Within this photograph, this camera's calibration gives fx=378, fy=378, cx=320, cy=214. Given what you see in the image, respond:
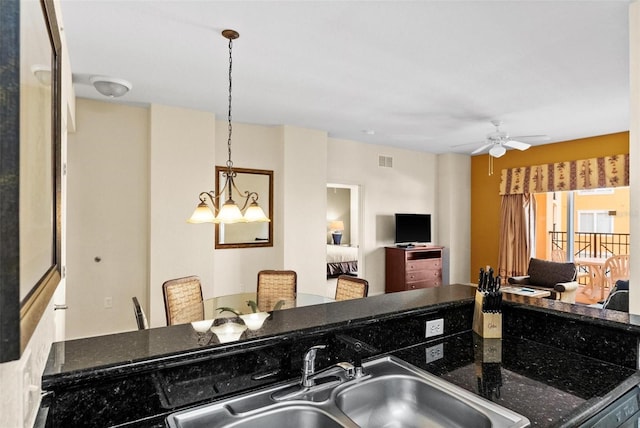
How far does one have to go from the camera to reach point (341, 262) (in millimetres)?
6789

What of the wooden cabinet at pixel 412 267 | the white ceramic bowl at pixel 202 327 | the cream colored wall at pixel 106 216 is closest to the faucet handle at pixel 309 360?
the white ceramic bowl at pixel 202 327

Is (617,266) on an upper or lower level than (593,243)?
lower

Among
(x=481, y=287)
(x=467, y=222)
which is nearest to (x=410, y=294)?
(x=481, y=287)

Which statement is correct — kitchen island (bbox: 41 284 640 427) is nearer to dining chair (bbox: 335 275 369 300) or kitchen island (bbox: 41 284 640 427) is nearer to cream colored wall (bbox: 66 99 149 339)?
dining chair (bbox: 335 275 369 300)

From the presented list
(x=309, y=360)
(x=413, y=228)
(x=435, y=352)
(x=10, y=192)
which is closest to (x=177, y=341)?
(x=309, y=360)

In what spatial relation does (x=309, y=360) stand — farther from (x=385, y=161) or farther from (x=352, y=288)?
(x=385, y=161)

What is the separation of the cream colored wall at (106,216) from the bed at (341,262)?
3201 millimetres

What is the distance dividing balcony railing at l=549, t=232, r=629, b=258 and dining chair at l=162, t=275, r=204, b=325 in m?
6.06

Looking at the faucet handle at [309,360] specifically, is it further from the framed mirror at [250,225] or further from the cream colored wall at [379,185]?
the cream colored wall at [379,185]

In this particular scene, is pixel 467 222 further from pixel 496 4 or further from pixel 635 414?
pixel 635 414

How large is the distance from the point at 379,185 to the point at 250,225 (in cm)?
247

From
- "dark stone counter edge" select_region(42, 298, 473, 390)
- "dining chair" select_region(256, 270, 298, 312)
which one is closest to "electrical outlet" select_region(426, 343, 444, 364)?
"dark stone counter edge" select_region(42, 298, 473, 390)

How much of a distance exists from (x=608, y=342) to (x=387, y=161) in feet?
17.3

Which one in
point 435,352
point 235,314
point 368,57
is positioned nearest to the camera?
point 435,352
